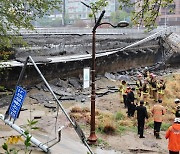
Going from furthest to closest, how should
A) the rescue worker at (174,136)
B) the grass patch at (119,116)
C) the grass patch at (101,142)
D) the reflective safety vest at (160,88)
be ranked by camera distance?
the reflective safety vest at (160,88) → the grass patch at (119,116) → the grass patch at (101,142) → the rescue worker at (174,136)

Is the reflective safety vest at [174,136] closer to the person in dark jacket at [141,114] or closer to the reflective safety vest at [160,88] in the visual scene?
the person in dark jacket at [141,114]

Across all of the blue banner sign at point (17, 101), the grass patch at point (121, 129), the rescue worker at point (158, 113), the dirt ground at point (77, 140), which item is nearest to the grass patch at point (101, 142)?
the dirt ground at point (77, 140)

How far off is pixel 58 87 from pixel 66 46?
1073cm

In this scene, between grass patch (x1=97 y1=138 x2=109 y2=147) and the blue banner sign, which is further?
grass patch (x1=97 y1=138 x2=109 y2=147)

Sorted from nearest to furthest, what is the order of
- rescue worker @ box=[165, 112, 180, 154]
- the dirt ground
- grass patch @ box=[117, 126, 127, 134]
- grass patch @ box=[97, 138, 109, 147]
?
rescue worker @ box=[165, 112, 180, 154] → the dirt ground → grass patch @ box=[97, 138, 109, 147] → grass patch @ box=[117, 126, 127, 134]

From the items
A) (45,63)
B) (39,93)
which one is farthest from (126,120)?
(45,63)

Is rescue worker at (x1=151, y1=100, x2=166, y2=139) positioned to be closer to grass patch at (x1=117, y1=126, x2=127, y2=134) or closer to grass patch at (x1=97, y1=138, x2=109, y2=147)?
grass patch at (x1=117, y1=126, x2=127, y2=134)

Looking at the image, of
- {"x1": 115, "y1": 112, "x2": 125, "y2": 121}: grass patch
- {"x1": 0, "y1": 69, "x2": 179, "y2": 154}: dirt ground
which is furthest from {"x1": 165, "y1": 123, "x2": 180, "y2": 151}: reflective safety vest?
{"x1": 115, "y1": 112, "x2": 125, "y2": 121}: grass patch

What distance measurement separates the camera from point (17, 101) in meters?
8.85

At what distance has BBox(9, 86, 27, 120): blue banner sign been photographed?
8727mm

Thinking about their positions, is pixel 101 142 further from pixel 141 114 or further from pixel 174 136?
pixel 174 136

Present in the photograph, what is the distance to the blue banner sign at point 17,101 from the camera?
8.73 metres

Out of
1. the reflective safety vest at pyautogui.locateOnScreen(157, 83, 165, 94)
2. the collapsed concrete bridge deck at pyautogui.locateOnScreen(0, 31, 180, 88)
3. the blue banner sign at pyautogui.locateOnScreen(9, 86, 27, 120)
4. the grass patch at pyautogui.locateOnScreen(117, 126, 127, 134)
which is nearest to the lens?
the blue banner sign at pyautogui.locateOnScreen(9, 86, 27, 120)

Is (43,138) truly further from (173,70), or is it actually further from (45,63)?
(173,70)
